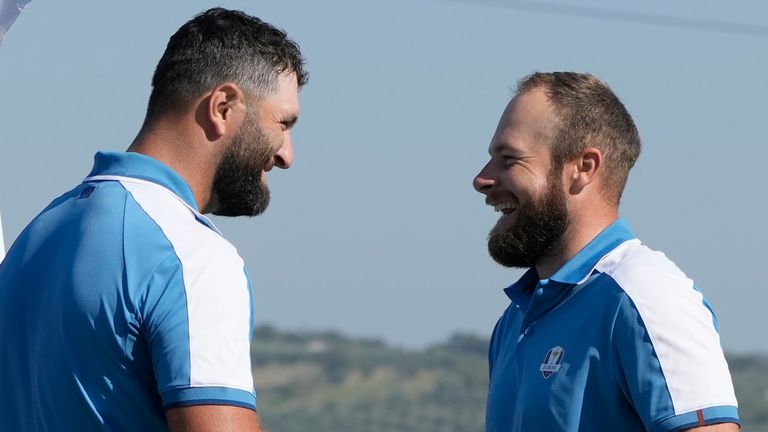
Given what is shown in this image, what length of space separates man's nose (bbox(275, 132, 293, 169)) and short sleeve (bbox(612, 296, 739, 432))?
→ 35.4 inches

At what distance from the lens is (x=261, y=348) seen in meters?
61.5

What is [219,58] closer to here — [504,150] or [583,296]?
[504,150]

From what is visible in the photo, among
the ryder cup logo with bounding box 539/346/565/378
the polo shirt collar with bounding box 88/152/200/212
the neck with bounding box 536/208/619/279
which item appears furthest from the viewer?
the neck with bounding box 536/208/619/279

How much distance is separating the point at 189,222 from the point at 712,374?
1.30 metres

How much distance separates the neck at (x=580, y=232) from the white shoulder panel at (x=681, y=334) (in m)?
0.30

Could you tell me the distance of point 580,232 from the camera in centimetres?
408

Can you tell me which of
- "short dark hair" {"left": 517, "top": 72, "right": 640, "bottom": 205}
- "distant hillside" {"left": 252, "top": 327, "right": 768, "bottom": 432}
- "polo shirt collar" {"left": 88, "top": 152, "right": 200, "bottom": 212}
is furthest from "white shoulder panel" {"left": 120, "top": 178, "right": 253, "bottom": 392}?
"distant hillside" {"left": 252, "top": 327, "right": 768, "bottom": 432}

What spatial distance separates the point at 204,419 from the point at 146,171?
0.60 meters

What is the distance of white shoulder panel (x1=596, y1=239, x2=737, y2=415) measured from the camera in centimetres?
357

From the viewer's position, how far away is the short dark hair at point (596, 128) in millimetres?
4125

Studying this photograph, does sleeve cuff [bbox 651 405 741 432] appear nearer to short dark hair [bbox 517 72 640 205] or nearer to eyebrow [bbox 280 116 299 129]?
short dark hair [bbox 517 72 640 205]

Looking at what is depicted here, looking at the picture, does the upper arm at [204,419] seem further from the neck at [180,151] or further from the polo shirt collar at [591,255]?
the polo shirt collar at [591,255]

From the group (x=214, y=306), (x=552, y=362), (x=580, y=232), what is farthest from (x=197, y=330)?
(x=580, y=232)

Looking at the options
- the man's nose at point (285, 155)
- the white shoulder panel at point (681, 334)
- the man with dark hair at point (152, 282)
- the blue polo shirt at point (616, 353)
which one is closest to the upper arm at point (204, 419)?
the man with dark hair at point (152, 282)
